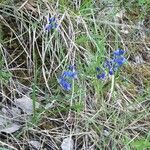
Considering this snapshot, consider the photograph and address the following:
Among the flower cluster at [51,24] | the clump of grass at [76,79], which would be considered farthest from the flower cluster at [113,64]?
the flower cluster at [51,24]

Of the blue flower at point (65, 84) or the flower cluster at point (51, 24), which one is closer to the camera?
the blue flower at point (65, 84)

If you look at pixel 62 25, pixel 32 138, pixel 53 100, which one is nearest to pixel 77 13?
pixel 62 25

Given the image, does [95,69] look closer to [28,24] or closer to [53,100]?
[53,100]

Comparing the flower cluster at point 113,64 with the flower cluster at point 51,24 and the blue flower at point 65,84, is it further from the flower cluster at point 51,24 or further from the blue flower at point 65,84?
the flower cluster at point 51,24

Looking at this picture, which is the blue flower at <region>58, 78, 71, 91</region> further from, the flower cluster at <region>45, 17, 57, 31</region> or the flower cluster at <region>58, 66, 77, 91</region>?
the flower cluster at <region>45, 17, 57, 31</region>

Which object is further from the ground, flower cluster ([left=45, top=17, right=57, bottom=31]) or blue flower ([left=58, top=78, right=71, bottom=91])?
flower cluster ([left=45, top=17, right=57, bottom=31])

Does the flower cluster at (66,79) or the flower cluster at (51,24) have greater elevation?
the flower cluster at (51,24)

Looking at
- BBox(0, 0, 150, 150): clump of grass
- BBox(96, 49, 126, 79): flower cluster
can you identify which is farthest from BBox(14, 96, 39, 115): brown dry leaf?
BBox(96, 49, 126, 79): flower cluster
